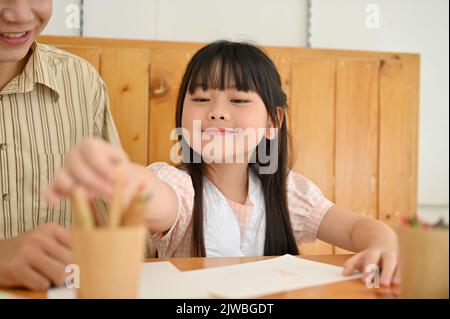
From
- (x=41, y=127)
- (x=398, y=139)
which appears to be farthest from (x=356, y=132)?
(x=41, y=127)

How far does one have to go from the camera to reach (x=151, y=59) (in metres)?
1.78

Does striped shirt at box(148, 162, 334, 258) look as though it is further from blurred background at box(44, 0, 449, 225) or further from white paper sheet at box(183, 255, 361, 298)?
blurred background at box(44, 0, 449, 225)

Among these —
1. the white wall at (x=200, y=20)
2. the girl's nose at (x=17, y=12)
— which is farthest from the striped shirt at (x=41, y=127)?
the white wall at (x=200, y=20)

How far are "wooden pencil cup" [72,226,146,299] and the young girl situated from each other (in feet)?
1.68

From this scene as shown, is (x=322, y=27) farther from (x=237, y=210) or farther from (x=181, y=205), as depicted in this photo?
(x=181, y=205)

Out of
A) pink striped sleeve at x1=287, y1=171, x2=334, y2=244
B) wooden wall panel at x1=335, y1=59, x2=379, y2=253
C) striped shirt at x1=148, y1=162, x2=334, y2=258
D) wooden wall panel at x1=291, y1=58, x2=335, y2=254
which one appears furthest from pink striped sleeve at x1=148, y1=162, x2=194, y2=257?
wooden wall panel at x1=335, y1=59, x2=379, y2=253

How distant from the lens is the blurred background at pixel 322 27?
2020mm

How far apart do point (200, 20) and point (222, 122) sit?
100 cm

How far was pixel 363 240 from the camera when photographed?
1038 mm

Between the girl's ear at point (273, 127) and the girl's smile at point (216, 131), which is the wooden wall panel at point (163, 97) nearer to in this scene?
the girl's ear at point (273, 127)

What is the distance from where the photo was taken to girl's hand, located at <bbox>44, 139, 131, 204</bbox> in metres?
0.51

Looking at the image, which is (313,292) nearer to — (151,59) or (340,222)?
(340,222)

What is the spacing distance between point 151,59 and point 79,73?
1.13ft
